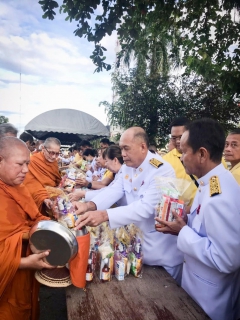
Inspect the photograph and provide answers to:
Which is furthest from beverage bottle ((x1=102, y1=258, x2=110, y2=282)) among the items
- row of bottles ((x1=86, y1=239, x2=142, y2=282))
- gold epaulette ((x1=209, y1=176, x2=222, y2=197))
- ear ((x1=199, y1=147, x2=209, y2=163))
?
ear ((x1=199, y1=147, x2=209, y2=163))

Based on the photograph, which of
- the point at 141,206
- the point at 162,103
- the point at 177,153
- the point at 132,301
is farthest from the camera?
the point at 162,103

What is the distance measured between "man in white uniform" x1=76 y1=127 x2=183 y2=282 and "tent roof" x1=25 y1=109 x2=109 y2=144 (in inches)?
542

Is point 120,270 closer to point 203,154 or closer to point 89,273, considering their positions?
point 89,273

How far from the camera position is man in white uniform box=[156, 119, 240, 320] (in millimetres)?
1534

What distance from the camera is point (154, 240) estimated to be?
235 centimetres

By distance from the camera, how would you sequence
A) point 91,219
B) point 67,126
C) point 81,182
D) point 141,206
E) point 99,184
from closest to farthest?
1. point 91,219
2. point 141,206
3. point 81,182
4. point 99,184
5. point 67,126

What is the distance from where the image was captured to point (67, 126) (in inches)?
669

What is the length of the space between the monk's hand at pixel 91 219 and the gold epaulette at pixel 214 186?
3.09 ft

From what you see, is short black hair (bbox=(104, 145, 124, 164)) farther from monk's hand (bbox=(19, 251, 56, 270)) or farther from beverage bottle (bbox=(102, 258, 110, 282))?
monk's hand (bbox=(19, 251, 56, 270))

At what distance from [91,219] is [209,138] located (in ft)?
3.62

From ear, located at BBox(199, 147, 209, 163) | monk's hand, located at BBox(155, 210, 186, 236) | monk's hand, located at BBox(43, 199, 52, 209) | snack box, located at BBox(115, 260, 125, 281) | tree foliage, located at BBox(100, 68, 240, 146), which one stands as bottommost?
monk's hand, located at BBox(43, 199, 52, 209)

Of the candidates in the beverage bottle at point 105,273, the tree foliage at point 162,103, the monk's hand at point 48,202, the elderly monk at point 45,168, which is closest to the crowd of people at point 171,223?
the beverage bottle at point 105,273

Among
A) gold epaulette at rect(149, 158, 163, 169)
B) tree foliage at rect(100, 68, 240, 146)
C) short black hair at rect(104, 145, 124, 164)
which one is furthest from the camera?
tree foliage at rect(100, 68, 240, 146)

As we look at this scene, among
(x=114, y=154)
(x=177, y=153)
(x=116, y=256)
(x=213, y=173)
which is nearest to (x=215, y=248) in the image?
(x=213, y=173)
